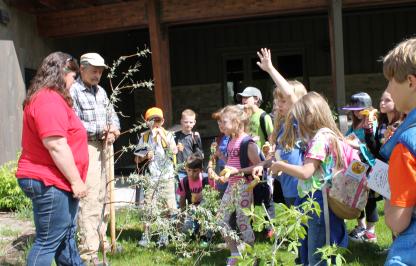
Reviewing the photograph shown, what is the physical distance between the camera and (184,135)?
20.6ft

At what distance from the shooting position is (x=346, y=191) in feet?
10.7

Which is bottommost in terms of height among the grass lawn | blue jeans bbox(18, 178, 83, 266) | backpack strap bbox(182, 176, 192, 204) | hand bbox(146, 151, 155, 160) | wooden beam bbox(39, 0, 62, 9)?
the grass lawn

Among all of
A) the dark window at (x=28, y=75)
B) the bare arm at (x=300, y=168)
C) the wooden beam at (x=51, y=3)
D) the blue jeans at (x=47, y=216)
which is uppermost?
the wooden beam at (x=51, y=3)

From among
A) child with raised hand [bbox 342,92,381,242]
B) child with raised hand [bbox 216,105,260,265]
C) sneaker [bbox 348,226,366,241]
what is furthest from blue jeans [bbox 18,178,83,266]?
sneaker [bbox 348,226,366,241]

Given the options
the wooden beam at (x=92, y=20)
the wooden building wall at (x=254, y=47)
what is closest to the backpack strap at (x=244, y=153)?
the wooden beam at (x=92, y=20)

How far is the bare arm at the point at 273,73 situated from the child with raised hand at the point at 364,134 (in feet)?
3.13

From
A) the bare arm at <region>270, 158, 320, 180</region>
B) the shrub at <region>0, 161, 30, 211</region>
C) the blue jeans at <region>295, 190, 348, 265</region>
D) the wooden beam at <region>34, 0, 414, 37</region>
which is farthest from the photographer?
the wooden beam at <region>34, 0, 414, 37</region>

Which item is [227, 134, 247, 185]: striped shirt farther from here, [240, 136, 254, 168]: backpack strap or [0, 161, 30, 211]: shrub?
[0, 161, 30, 211]: shrub

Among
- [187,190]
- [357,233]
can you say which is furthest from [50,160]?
[357,233]

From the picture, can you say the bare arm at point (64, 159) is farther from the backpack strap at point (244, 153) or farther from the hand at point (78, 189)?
the backpack strap at point (244, 153)

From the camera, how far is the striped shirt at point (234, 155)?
181 inches

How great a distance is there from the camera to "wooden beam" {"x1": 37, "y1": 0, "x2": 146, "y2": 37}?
9.35 meters

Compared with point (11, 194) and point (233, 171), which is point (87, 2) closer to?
point (11, 194)

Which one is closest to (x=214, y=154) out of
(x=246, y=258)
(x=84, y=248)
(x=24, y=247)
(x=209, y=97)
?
(x=84, y=248)
